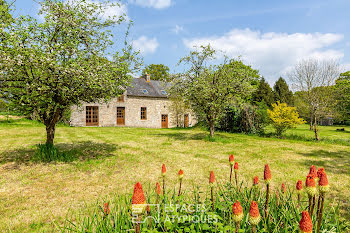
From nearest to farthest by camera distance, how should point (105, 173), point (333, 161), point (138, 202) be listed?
point (138, 202)
point (105, 173)
point (333, 161)

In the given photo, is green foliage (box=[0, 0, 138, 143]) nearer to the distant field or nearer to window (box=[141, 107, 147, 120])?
the distant field

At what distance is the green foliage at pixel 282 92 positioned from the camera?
130 ft

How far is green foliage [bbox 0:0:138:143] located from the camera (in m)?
5.95

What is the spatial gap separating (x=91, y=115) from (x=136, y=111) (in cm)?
640

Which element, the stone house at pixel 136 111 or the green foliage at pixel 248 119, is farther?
the stone house at pixel 136 111

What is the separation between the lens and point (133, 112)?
92.8 feet

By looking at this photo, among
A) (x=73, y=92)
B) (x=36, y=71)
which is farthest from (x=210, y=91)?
(x=36, y=71)

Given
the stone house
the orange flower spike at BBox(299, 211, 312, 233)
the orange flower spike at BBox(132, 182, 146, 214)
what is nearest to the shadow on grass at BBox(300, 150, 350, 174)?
the orange flower spike at BBox(299, 211, 312, 233)

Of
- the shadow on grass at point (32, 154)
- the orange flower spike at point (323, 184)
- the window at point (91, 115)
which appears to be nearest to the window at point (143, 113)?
the window at point (91, 115)

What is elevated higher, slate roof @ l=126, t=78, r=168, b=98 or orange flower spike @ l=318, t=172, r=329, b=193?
slate roof @ l=126, t=78, r=168, b=98

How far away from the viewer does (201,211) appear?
2.40 m

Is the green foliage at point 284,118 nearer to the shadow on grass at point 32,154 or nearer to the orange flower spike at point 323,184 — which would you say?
the shadow on grass at point 32,154

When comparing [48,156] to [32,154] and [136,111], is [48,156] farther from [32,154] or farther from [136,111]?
[136,111]

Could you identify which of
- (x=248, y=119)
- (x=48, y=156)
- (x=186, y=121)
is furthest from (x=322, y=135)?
(x=48, y=156)
